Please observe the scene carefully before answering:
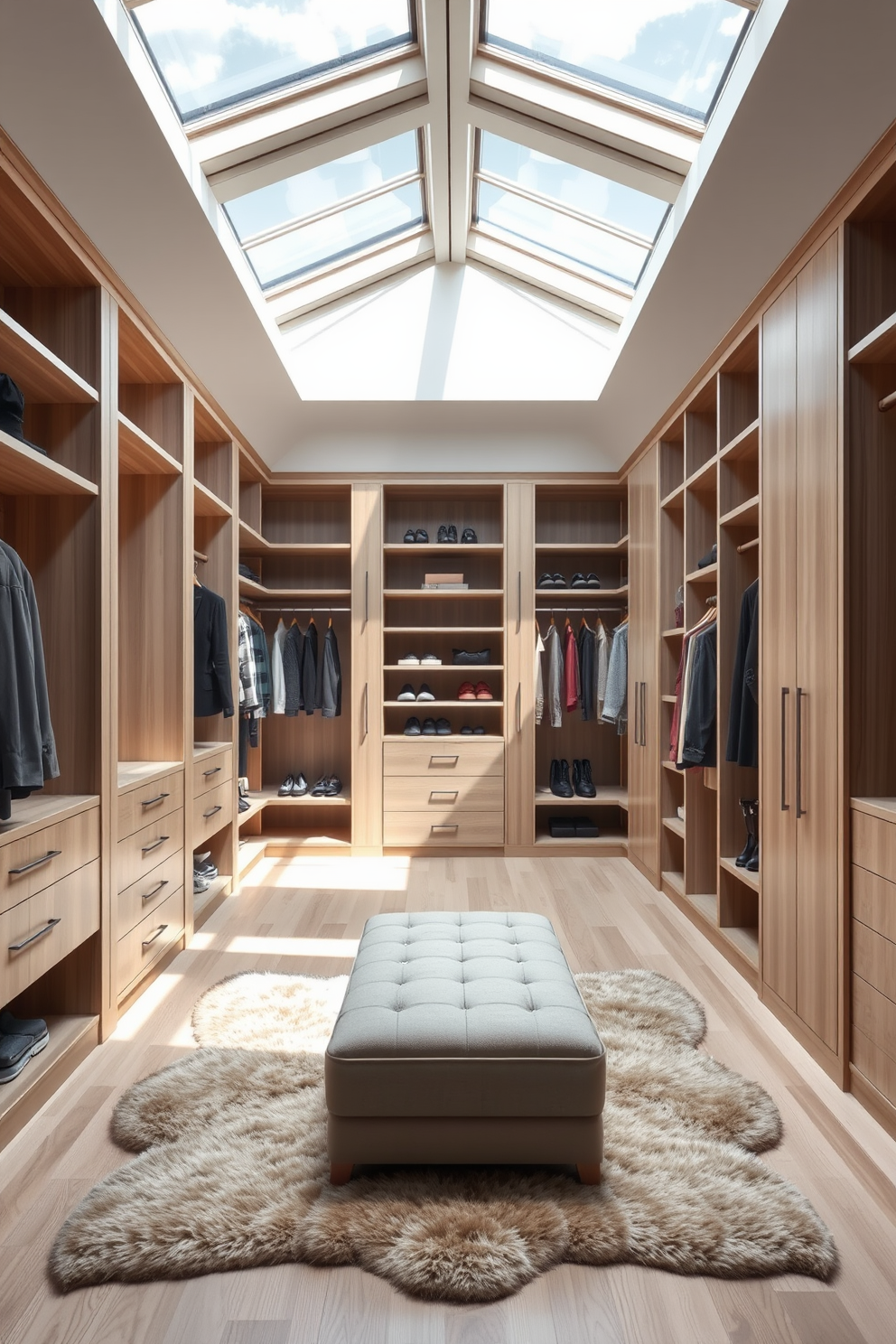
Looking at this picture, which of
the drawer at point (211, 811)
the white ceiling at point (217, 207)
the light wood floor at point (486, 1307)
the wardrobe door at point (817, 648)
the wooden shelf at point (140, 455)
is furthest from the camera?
the drawer at point (211, 811)

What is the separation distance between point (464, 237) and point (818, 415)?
2497 millimetres

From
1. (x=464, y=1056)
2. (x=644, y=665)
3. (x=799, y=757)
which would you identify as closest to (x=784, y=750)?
(x=799, y=757)

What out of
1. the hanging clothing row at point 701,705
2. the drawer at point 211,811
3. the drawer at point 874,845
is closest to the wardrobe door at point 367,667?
the drawer at point 211,811

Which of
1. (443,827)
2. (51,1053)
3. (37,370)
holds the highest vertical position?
(37,370)

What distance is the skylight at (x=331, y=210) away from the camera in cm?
334

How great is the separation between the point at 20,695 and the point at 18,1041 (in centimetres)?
96

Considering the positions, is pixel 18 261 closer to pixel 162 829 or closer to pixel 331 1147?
pixel 162 829

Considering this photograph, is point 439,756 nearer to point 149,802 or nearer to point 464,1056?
point 149,802

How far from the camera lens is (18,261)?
2438 millimetres

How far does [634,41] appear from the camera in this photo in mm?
2607

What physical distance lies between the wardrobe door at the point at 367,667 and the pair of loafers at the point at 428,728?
0.71ft

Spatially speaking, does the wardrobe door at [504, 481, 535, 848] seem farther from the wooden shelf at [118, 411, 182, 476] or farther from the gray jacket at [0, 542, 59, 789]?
the gray jacket at [0, 542, 59, 789]

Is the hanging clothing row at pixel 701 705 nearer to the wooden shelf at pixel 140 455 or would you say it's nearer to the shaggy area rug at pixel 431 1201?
the shaggy area rug at pixel 431 1201

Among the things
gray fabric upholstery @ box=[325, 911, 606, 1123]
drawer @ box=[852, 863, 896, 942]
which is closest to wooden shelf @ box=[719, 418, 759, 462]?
drawer @ box=[852, 863, 896, 942]
